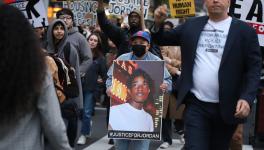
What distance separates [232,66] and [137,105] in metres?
2.27

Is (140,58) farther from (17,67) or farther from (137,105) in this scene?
(17,67)

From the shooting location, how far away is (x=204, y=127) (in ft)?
18.3

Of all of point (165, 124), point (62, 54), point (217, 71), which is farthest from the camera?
point (165, 124)

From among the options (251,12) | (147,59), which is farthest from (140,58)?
(251,12)

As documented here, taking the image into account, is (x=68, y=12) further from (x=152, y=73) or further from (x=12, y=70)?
(x=12, y=70)

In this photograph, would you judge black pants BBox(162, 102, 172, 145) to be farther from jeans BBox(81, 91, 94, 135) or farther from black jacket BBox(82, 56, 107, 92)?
black jacket BBox(82, 56, 107, 92)

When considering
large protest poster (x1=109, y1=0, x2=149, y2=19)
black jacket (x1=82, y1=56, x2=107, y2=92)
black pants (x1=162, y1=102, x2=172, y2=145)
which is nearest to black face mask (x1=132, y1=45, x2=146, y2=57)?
black pants (x1=162, y1=102, x2=172, y2=145)

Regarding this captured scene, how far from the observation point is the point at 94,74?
39.8 ft

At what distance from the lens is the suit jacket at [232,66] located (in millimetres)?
5520

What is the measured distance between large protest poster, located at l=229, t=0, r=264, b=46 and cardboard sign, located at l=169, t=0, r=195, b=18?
12.9ft

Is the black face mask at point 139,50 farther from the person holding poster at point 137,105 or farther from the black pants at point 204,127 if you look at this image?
the black pants at point 204,127

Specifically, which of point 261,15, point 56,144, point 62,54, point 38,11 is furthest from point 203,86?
point 38,11

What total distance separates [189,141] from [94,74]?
6683 mm

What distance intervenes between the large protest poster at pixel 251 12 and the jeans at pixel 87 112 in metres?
2.93
